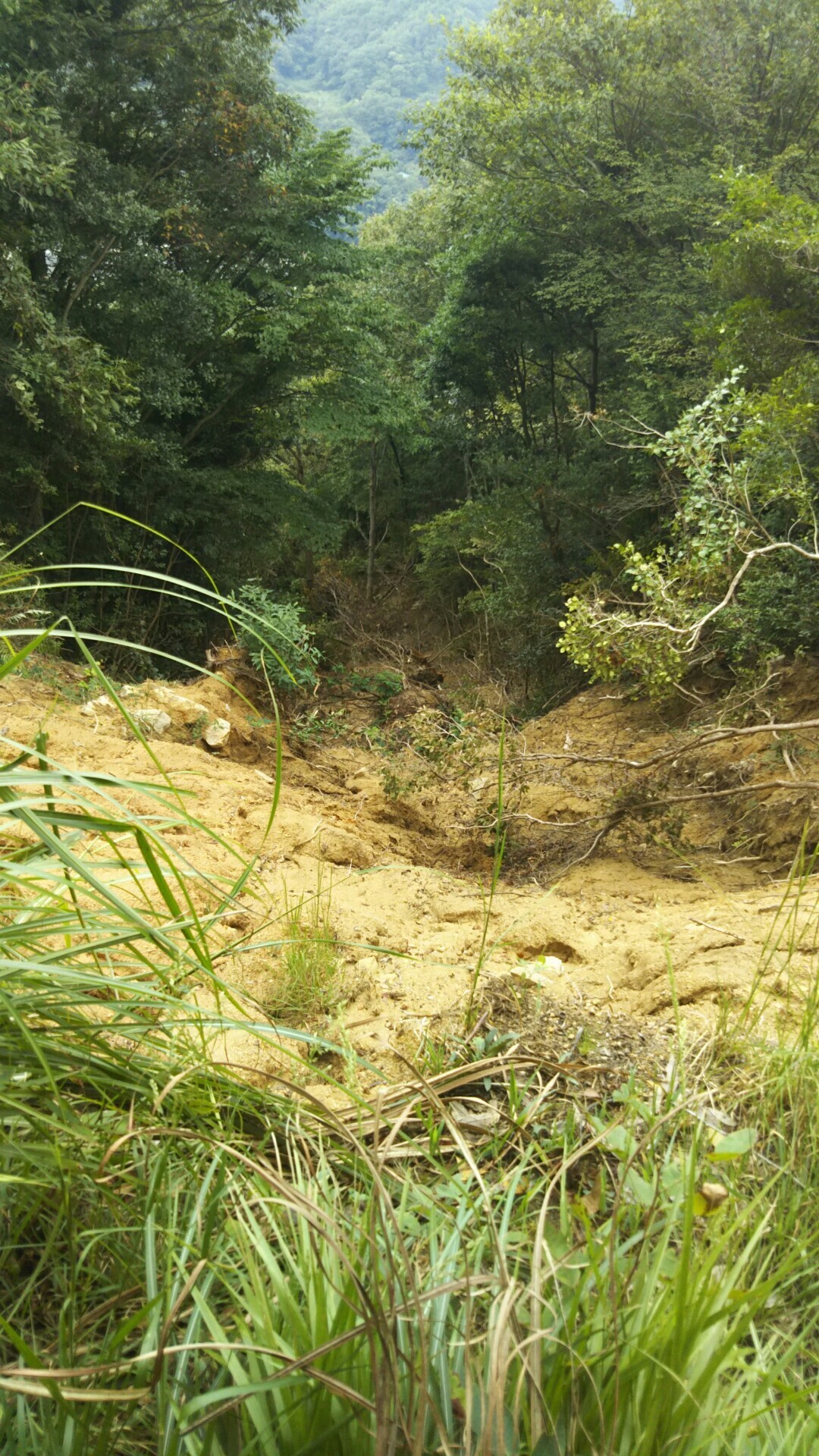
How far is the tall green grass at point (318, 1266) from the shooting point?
2.90 ft

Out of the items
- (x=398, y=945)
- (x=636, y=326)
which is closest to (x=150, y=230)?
(x=636, y=326)

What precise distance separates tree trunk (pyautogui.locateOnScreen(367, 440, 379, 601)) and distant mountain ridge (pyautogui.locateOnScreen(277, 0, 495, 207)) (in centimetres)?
2243

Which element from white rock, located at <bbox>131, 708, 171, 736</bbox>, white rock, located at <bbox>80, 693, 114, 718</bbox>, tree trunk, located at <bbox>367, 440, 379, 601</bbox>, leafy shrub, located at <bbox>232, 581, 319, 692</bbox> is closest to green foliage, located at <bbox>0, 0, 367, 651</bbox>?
leafy shrub, located at <bbox>232, 581, 319, 692</bbox>

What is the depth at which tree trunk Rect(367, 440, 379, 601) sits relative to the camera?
15320 millimetres

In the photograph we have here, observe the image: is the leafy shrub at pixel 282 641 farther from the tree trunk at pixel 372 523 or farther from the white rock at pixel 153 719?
the tree trunk at pixel 372 523

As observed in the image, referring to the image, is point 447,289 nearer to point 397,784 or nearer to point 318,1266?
point 397,784

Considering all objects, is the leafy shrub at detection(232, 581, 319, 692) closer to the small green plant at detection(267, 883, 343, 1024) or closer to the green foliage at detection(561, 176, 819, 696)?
the green foliage at detection(561, 176, 819, 696)

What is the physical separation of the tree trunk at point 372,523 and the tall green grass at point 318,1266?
45.1ft

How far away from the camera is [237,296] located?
984cm

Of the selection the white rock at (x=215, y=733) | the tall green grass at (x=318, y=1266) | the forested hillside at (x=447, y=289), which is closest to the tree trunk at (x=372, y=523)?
the forested hillside at (x=447, y=289)

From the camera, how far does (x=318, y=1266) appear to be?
3.39 feet

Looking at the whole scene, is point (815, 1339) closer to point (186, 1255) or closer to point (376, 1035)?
point (186, 1255)

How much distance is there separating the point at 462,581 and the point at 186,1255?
1316cm

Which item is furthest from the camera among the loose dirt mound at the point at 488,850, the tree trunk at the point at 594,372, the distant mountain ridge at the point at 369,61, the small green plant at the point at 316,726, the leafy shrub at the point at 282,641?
the distant mountain ridge at the point at 369,61
